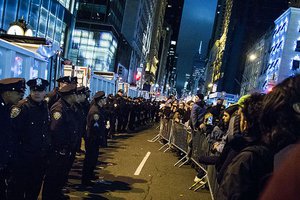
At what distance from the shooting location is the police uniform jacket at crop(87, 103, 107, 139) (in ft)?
30.2

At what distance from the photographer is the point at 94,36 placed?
5675 centimetres

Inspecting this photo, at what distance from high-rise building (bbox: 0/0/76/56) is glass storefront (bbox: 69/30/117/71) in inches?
633

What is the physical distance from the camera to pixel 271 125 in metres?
2.39

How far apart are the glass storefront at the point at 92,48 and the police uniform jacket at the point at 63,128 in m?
49.6

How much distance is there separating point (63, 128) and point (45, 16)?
25.4 metres

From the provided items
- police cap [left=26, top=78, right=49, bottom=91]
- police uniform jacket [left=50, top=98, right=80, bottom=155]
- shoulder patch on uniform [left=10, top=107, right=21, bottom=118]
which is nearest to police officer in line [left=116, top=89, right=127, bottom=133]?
police uniform jacket [left=50, top=98, right=80, bottom=155]

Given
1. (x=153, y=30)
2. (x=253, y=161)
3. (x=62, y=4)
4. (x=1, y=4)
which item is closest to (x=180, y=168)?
(x=253, y=161)

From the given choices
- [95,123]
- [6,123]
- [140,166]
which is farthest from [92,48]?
[6,123]

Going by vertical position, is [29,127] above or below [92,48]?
below

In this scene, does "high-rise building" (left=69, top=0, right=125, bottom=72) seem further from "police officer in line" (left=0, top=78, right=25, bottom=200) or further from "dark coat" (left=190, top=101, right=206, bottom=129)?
"police officer in line" (left=0, top=78, right=25, bottom=200)

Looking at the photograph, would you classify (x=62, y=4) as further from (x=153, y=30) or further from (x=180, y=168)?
(x=153, y=30)

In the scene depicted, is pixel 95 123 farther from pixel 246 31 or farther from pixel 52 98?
pixel 246 31

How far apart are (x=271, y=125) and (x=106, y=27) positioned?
54931mm

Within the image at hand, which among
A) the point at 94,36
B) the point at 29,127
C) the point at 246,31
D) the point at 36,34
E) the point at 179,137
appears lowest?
the point at 179,137
